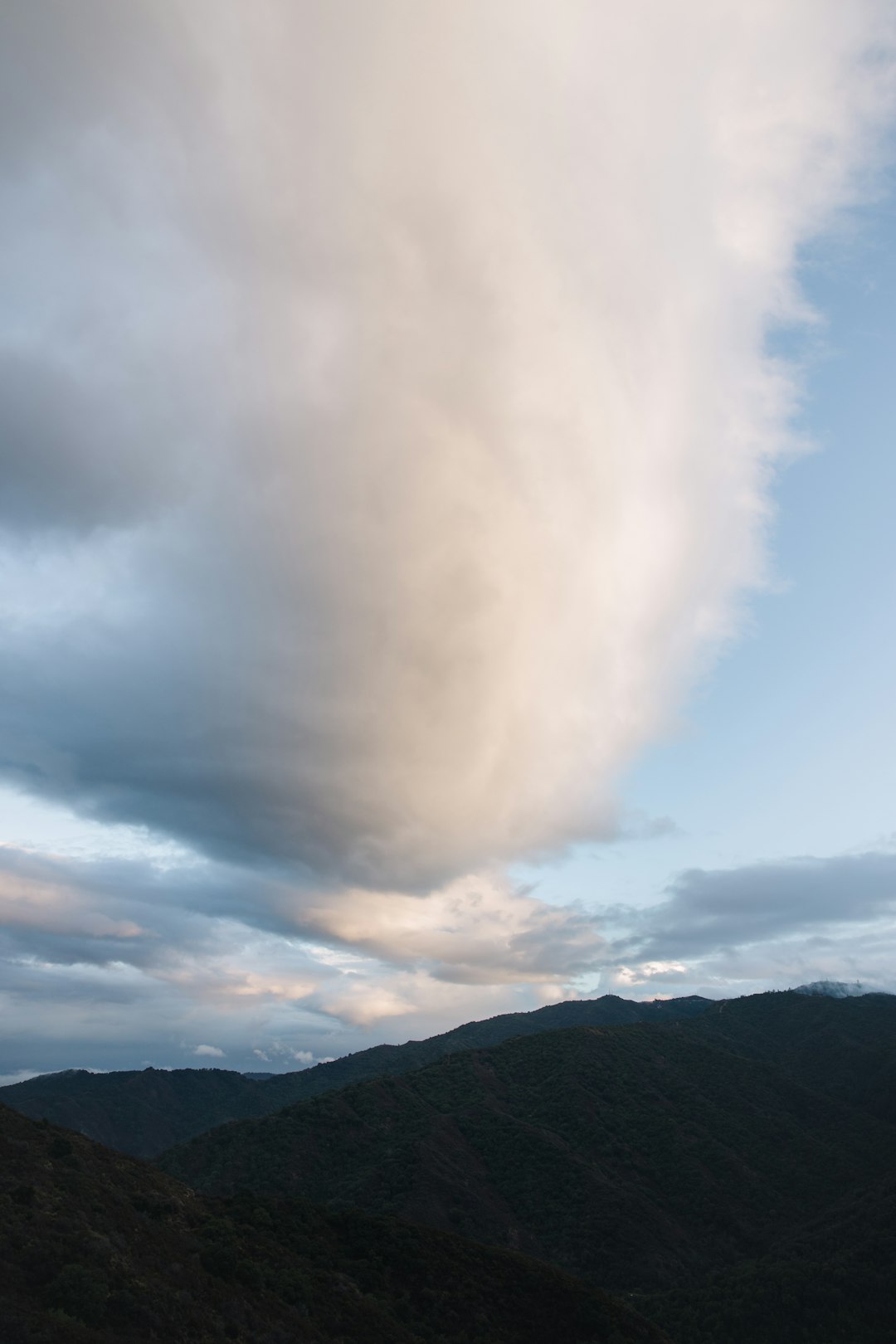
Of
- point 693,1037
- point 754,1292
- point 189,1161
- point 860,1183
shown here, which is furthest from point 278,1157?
point 693,1037

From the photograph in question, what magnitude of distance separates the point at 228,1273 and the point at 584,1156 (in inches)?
4055

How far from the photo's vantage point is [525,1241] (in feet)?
324

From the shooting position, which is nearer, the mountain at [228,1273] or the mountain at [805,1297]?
the mountain at [228,1273]

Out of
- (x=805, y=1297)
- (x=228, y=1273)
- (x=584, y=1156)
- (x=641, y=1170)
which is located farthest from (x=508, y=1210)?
(x=228, y=1273)

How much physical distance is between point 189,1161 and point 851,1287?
9652cm

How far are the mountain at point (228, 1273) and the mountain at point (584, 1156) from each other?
46.9 metres

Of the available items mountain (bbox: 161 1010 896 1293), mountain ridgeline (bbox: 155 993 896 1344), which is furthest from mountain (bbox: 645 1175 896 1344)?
mountain (bbox: 161 1010 896 1293)

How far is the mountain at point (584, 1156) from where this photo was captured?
327ft

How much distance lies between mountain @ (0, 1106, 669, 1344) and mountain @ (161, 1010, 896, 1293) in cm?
4695

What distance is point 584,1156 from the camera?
123938 millimetres

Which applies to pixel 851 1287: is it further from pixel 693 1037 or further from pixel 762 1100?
pixel 693 1037

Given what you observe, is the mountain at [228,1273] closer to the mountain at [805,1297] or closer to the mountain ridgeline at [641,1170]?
the mountain at [805,1297]

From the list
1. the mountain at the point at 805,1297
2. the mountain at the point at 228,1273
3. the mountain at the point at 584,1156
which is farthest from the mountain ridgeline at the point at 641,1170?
the mountain at the point at 228,1273

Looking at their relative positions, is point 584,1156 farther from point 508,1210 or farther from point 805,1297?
point 805,1297
